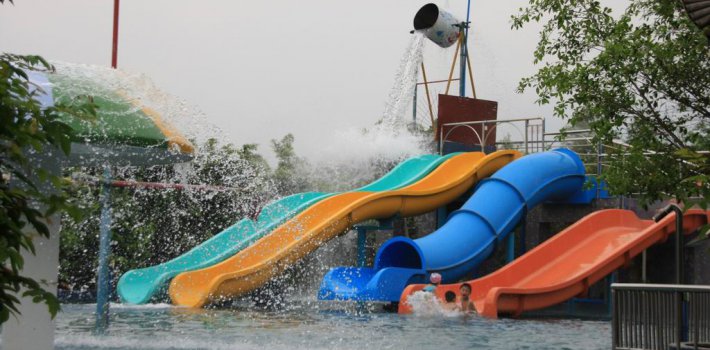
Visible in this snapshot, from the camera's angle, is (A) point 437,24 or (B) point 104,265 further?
(A) point 437,24

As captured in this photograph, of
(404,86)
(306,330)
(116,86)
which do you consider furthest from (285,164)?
(116,86)

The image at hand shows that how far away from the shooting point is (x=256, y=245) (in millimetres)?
17078

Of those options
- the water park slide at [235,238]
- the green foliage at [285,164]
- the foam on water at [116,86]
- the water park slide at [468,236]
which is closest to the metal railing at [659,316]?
the foam on water at [116,86]

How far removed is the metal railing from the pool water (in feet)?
12.0

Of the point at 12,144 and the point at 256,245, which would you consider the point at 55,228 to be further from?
the point at 256,245

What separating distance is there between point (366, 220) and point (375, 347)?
751 centimetres

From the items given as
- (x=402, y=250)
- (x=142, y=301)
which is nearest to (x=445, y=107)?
(x=402, y=250)

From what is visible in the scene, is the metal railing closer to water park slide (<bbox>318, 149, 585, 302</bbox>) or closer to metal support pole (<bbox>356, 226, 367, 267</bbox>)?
water park slide (<bbox>318, 149, 585, 302</bbox>)

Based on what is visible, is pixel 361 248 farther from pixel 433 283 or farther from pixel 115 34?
pixel 115 34

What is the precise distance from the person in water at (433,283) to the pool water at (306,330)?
71 cm

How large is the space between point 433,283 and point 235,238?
457cm

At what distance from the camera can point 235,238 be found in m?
18.6

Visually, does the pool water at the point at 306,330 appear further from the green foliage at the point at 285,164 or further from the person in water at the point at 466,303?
the green foliage at the point at 285,164

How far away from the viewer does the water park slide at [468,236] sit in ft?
52.4
